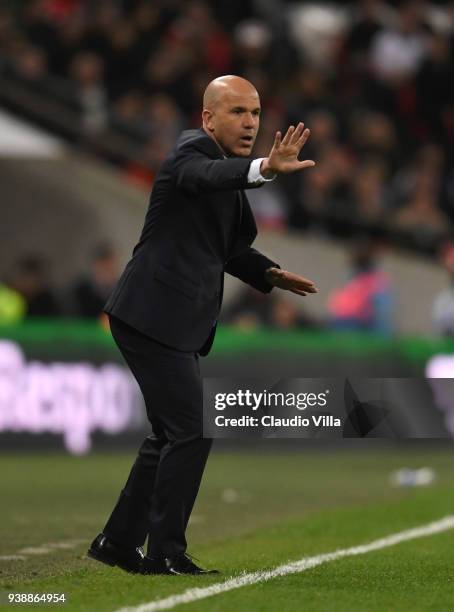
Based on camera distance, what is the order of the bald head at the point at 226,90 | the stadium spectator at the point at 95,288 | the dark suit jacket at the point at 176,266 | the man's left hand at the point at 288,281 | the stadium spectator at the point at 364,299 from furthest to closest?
the stadium spectator at the point at 364,299 < the stadium spectator at the point at 95,288 < the man's left hand at the point at 288,281 < the dark suit jacket at the point at 176,266 < the bald head at the point at 226,90

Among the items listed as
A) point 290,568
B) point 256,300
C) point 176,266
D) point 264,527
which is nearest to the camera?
point 176,266

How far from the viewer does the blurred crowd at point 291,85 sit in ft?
62.7

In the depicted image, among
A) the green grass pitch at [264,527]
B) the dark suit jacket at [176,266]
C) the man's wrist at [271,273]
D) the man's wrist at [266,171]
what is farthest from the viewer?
the man's wrist at [271,273]

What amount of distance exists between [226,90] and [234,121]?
0.14 meters

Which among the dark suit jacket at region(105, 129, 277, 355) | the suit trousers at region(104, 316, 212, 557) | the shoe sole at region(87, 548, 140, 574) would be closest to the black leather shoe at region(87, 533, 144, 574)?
the shoe sole at region(87, 548, 140, 574)

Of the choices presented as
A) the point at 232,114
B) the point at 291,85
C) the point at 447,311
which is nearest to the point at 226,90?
the point at 232,114

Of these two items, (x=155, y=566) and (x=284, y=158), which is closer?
(x=284, y=158)

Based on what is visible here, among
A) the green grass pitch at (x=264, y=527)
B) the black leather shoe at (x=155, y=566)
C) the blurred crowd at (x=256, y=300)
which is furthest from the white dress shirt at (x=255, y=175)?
the blurred crowd at (x=256, y=300)

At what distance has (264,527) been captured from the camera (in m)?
10.7

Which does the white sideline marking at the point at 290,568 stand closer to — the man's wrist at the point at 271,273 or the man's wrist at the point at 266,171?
the man's wrist at the point at 271,273

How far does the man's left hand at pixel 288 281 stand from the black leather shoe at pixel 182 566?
131 centimetres

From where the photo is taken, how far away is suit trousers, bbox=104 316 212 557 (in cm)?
749

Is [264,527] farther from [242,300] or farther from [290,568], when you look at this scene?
[242,300]

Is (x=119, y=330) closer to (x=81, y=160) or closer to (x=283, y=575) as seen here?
(x=283, y=575)
